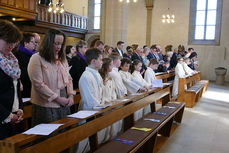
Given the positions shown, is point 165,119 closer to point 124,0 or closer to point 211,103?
point 211,103

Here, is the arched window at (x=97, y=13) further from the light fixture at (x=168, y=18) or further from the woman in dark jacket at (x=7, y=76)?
the woman in dark jacket at (x=7, y=76)

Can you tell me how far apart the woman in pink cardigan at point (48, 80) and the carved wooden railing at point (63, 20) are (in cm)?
1202

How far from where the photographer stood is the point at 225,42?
15.4 meters

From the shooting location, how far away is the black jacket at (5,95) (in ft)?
7.07

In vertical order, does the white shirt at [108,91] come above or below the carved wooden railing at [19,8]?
below

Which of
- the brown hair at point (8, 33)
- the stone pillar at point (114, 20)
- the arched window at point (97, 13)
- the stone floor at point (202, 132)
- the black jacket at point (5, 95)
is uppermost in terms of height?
the arched window at point (97, 13)

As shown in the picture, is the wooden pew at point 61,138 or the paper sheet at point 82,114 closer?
the wooden pew at point 61,138

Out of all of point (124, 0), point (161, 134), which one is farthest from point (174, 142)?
point (124, 0)

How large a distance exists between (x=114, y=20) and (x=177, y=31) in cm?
779

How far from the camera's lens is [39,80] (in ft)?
8.87

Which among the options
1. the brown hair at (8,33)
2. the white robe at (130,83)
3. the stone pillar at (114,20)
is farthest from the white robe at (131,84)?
the stone pillar at (114,20)

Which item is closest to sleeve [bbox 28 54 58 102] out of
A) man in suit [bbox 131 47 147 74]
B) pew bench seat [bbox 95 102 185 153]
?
pew bench seat [bbox 95 102 185 153]

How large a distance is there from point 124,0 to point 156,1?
7851 mm

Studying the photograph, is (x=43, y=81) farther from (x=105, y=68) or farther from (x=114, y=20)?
(x=114, y=20)
